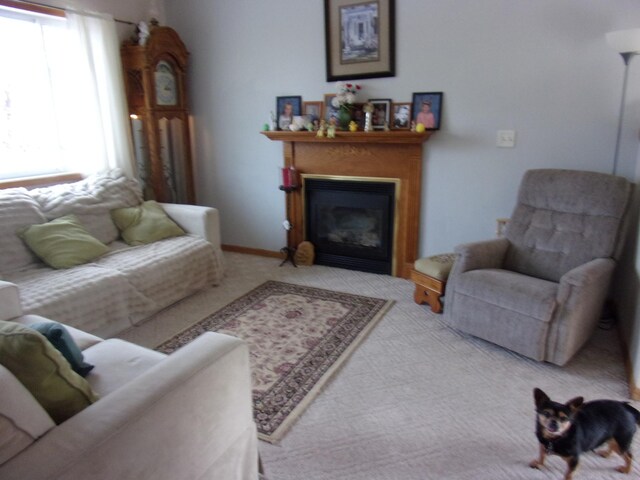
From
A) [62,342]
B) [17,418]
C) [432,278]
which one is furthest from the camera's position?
[432,278]

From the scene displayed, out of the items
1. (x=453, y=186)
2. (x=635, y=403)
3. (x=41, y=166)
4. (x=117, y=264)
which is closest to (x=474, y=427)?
(x=635, y=403)

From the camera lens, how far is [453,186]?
347 cm

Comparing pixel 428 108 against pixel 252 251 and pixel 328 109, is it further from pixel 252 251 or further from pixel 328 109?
pixel 252 251

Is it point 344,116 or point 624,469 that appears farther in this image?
point 344,116

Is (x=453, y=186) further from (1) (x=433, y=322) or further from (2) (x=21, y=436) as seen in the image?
(2) (x=21, y=436)

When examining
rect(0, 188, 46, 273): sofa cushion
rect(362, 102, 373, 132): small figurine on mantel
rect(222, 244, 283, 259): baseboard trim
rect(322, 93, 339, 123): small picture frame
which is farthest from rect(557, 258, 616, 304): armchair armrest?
rect(0, 188, 46, 273): sofa cushion

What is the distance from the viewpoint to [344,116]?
3.57 metres

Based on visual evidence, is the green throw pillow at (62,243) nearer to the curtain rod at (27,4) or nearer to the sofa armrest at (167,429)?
the curtain rod at (27,4)

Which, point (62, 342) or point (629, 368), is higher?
point (62, 342)

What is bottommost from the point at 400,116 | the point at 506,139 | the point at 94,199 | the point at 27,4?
the point at 94,199

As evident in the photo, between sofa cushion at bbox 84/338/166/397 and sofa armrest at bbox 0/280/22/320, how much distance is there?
1.74 feet

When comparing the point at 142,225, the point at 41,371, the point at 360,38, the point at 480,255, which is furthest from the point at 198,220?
the point at 41,371

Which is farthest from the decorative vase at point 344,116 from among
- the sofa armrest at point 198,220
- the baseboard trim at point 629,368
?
the baseboard trim at point 629,368

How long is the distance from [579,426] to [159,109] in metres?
3.70
